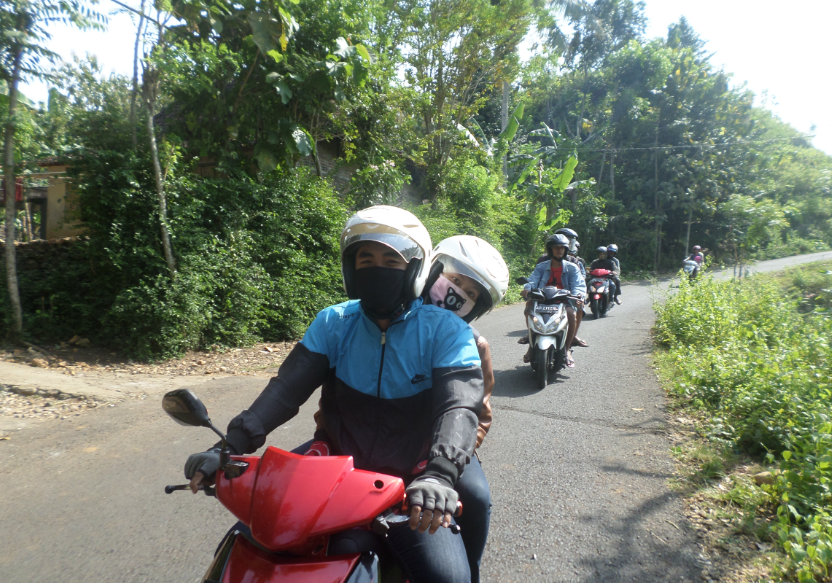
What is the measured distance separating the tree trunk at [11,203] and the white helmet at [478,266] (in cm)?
698

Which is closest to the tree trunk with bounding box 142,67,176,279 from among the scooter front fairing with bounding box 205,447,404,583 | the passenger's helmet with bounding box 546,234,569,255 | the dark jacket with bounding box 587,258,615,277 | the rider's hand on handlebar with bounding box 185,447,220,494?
the passenger's helmet with bounding box 546,234,569,255

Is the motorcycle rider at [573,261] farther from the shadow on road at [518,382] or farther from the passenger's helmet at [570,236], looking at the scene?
the shadow on road at [518,382]

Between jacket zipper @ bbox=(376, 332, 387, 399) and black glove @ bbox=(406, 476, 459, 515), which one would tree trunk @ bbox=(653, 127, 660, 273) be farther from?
black glove @ bbox=(406, 476, 459, 515)

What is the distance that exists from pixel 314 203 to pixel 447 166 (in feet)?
26.9

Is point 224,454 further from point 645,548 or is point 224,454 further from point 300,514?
point 645,548

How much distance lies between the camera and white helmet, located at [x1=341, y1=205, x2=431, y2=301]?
1995 mm

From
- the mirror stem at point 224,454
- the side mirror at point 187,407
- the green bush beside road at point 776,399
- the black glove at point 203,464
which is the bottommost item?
the green bush beside road at point 776,399

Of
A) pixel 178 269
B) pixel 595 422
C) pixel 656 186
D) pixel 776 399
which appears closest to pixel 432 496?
pixel 776 399

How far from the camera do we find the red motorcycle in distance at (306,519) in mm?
1333

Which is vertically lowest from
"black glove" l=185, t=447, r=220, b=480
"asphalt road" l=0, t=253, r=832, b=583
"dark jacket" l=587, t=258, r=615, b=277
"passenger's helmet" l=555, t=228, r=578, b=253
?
"asphalt road" l=0, t=253, r=832, b=583

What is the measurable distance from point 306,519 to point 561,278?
6.40 m

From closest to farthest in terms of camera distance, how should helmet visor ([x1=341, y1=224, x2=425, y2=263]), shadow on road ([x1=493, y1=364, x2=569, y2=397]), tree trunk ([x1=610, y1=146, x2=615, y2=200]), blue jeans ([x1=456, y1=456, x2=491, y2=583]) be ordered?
blue jeans ([x1=456, y1=456, x2=491, y2=583])
helmet visor ([x1=341, y1=224, x2=425, y2=263])
shadow on road ([x1=493, y1=364, x2=569, y2=397])
tree trunk ([x1=610, y1=146, x2=615, y2=200])

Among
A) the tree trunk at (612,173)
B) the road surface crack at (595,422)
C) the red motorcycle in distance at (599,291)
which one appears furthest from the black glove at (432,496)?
the tree trunk at (612,173)

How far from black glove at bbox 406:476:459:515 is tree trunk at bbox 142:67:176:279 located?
684 cm
